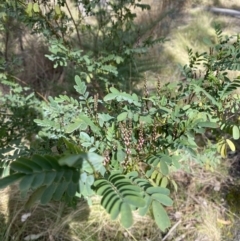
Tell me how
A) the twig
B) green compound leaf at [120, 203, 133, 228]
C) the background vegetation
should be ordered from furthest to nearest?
the twig → the background vegetation → green compound leaf at [120, 203, 133, 228]

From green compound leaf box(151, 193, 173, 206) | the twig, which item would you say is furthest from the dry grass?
green compound leaf box(151, 193, 173, 206)

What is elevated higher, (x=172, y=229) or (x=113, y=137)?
(x=113, y=137)

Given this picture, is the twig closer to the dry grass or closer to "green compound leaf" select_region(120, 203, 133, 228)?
the dry grass

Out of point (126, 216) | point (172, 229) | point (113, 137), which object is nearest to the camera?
point (126, 216)

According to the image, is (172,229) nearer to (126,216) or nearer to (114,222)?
(114,222)

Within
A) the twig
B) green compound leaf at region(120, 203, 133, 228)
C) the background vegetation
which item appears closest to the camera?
green compound leaf at region(120, 203, 133, 228)

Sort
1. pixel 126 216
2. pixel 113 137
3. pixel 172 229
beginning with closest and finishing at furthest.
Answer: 1. pixel 126 216
2. pixel 113 137
3. pixel 172 229

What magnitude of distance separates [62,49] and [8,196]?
0.91 metres

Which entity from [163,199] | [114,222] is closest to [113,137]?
[163,199]

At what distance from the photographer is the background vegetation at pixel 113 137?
1.87 ft

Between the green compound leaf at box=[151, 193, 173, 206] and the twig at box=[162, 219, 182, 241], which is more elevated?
the green compound leaf at box=[151, 193, 173, 206]

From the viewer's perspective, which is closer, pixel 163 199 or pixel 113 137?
pixel 163 199

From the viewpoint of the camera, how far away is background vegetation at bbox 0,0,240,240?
1.87 feet

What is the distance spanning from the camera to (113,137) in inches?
32.4
